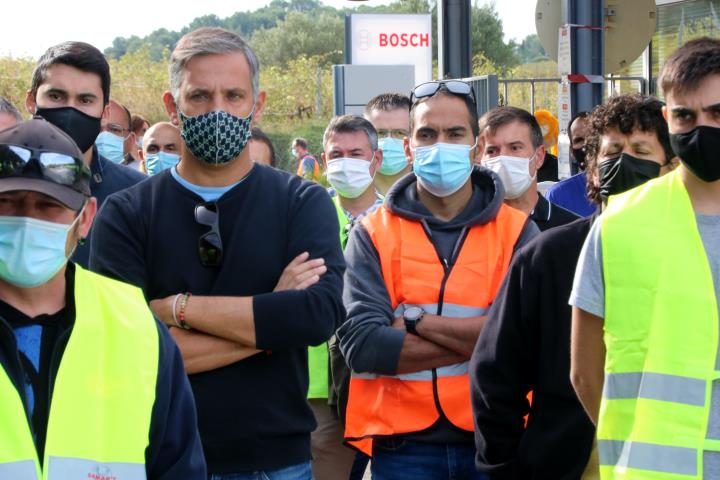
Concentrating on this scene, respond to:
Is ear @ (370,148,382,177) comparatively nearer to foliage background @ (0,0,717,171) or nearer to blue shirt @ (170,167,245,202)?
blue shirt @ (170,167,245,202)

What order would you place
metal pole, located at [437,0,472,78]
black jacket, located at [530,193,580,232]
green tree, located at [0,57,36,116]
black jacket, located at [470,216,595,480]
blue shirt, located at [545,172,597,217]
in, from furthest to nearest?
green tree, located at [0,57,36,116] → metal pole, located at [437,0,472,78] → blue shirt, located at [545,172,597,217] → black jacket, located at [530,193,580,232] → black jacket, located at [470,216,595,480]

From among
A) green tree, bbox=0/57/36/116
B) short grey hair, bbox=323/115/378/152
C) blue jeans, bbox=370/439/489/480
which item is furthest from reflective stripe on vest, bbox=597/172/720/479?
green tree, bbox=0/57/36/116

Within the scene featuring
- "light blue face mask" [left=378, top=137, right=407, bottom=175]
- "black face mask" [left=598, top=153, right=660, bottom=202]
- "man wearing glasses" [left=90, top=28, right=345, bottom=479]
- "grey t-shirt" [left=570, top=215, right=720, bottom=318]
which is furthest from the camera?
"light blue face mask" [left=378, top=137, right=407, bottom=175]

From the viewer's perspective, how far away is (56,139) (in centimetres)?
286

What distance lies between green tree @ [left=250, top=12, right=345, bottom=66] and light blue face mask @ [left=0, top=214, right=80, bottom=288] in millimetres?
84151

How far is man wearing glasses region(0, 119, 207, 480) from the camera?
8.59ft

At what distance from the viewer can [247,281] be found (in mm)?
3744

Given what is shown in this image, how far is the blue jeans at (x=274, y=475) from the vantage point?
3.63 meters

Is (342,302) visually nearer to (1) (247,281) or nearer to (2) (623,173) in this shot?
(1) (247,281)

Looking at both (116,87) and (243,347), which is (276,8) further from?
(243,347)

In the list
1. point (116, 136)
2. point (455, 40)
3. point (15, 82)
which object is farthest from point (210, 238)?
point (15, 82)

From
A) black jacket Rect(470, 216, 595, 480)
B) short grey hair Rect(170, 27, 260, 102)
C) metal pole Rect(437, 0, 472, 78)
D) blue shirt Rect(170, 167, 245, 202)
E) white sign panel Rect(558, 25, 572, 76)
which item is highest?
metal pole Rect(437, 0, 472, 78)

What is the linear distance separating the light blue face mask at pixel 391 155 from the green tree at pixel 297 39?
79.4 m

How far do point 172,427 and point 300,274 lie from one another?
1.03 meters
